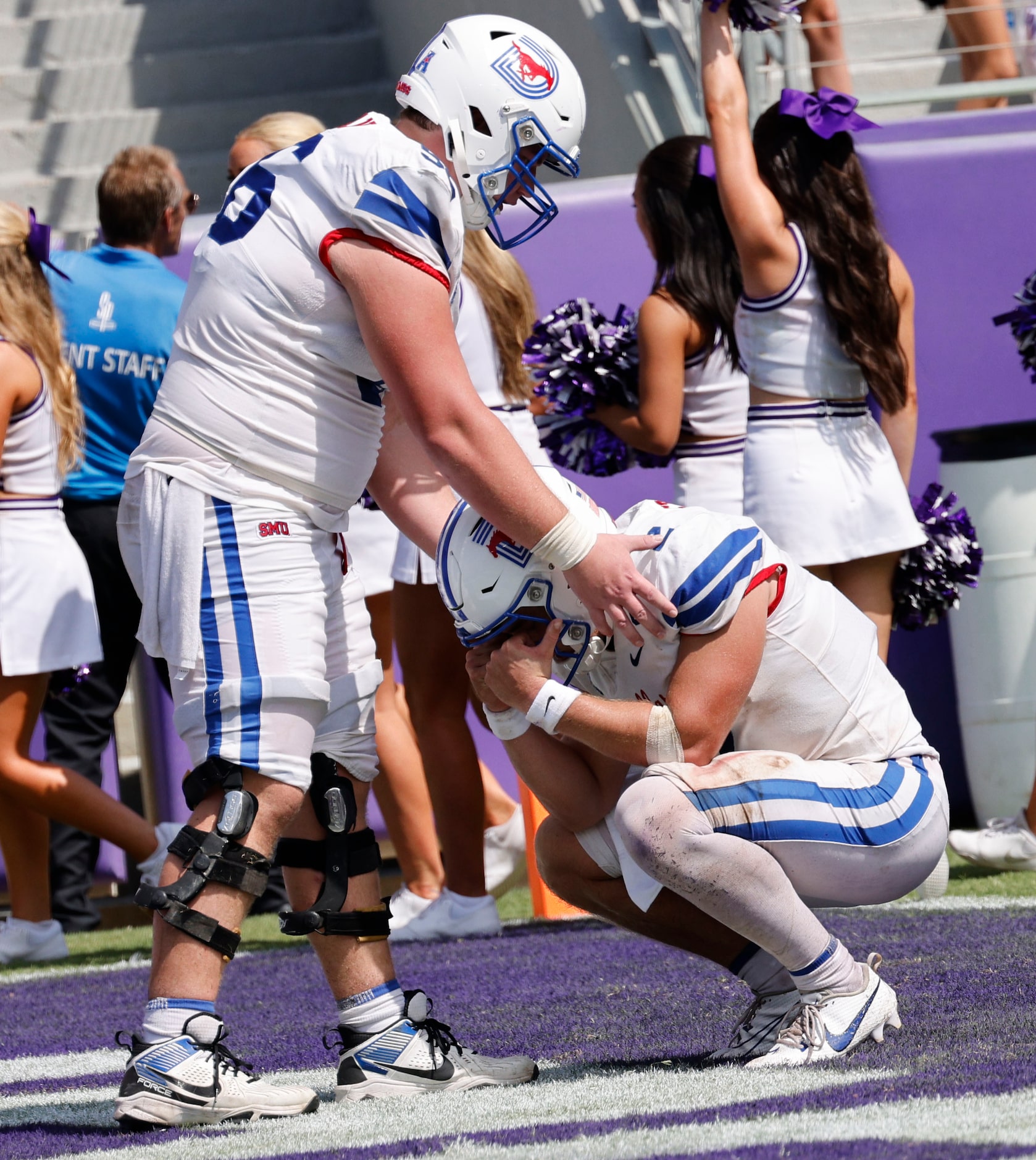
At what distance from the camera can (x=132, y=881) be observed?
21.2 ft

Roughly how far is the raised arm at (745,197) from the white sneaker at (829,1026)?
214 cm

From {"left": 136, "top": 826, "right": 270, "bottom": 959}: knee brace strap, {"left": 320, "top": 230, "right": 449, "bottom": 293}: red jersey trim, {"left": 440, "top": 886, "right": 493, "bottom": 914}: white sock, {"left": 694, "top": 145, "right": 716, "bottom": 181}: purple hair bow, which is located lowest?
{"left": 440, "top": 886, "right": 493, "bottom": 914}: white sock

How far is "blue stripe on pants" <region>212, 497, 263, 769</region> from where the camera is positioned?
279 centimetres

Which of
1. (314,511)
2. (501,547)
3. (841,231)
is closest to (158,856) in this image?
(841,231)

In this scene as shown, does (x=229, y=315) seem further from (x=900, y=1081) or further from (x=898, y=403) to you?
(x=898, y=403)

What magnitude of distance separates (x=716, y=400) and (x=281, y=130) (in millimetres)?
1533


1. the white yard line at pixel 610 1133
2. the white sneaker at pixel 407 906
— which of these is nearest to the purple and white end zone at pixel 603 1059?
the white yard line at pixel 610 1133

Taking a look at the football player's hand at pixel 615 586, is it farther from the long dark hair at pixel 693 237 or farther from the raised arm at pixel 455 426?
the long dark hair at pixel 693 237

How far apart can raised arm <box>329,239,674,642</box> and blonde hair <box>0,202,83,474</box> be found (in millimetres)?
2836

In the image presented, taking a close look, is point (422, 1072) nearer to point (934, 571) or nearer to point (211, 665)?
point (211, 665)

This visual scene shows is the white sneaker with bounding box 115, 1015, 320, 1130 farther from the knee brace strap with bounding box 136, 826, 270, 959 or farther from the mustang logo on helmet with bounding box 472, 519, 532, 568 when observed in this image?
the mustang logo on helmet with bounding box 472, 519, 532, 568

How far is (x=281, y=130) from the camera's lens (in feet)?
17.9

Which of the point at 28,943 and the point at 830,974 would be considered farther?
the point at 28,943

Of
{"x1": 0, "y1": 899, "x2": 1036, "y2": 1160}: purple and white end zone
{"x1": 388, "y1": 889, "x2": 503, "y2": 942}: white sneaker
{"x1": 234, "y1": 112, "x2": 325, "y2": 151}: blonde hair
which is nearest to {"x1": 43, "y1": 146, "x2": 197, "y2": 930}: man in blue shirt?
{"x1": 234, "y1": 112, "x2": 325, "y2": 151}: blonde hair
